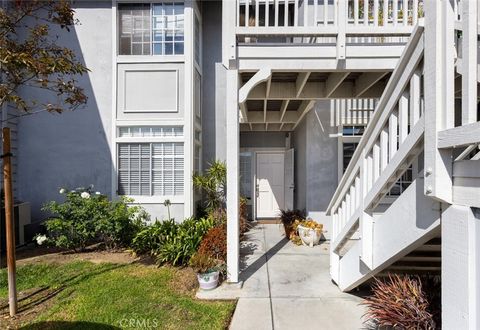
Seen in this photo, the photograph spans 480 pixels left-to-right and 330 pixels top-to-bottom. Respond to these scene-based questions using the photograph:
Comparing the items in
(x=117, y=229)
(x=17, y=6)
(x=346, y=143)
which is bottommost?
(x=117, y=229)

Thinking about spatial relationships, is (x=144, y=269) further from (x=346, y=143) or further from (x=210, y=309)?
(x=346, y=143)

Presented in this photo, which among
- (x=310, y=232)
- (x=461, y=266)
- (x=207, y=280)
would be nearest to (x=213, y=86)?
(x=310, y=232)

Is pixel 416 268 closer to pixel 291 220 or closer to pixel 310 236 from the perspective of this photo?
pixel 310 236

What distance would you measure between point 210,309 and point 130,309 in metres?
0.96

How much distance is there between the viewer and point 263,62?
3.87m

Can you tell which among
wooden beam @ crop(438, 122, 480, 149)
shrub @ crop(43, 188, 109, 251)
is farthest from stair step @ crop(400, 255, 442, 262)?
shrub @ crop(43, 188, 109, 251)

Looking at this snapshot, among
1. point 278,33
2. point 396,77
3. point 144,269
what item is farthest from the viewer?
point 144,269

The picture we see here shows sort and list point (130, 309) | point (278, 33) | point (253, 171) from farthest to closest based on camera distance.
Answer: point (253, 171), point (278, 33), point (130, 309)

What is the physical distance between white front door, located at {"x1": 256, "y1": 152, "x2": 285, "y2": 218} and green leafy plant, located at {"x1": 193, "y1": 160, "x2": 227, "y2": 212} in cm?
233

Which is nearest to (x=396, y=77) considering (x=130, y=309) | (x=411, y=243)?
(x=411, y=243)

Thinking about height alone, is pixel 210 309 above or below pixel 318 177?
below

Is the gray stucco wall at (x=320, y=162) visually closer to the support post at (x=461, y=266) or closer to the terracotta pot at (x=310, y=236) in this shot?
the terracotta pot at (x=310, y=236)

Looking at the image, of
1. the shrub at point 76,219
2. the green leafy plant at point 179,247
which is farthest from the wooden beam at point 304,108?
the shrub at point 76,219

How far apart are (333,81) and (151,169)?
426 cm
